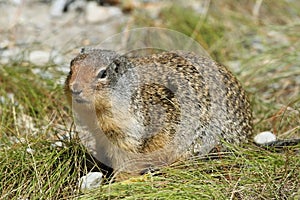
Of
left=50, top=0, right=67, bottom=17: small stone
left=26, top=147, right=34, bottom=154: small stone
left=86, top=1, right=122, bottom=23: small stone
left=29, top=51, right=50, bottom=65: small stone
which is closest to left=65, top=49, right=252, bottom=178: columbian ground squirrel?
left=26, top=147, right=34, bottom=154: small stone

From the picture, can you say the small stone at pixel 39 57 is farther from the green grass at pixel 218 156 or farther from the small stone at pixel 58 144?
the small stone at pixel 58 144

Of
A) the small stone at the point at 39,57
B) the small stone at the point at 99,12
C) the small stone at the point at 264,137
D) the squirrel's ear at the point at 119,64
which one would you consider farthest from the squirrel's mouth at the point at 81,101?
the small stone at the point at 99,12

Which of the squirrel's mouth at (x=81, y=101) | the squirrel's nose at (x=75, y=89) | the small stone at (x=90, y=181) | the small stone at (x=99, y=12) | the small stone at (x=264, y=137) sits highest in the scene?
the squirrel's nose at (x=75, y=89)

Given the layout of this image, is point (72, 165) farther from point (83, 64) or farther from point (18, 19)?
point (18, 19)

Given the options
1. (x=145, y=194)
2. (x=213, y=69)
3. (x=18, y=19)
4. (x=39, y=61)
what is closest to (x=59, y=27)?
(x=18, y=19)

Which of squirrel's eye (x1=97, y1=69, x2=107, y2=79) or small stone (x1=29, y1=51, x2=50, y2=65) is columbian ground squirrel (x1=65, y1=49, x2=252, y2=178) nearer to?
squirrel's eye (x1=97, y1=69, x2=107, y2=79)

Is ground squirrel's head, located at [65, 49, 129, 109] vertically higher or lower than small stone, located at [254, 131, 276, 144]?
higher
